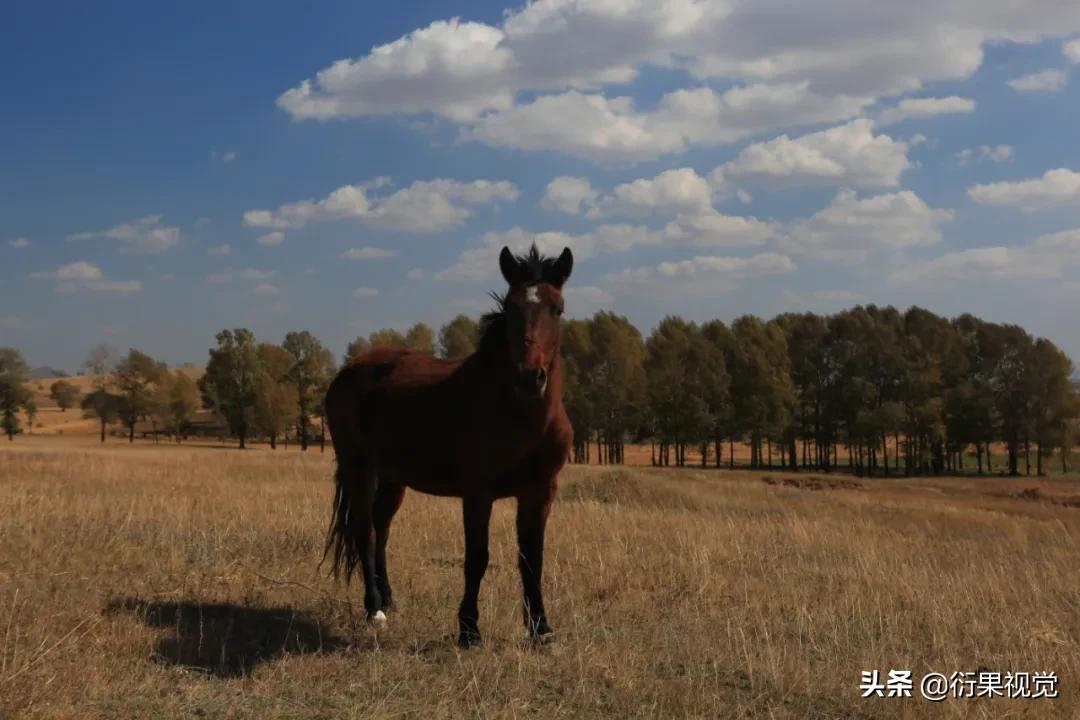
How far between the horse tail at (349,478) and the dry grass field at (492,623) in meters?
0.44

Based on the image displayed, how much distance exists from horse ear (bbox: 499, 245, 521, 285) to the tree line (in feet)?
178

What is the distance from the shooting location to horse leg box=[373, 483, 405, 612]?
7766 mm

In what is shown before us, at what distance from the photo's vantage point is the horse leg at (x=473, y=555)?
6305 millimetres

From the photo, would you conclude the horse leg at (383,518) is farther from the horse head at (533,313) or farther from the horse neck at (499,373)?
the horse head at (533,313)

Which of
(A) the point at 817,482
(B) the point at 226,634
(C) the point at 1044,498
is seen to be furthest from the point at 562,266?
(C) the point at 1044,498

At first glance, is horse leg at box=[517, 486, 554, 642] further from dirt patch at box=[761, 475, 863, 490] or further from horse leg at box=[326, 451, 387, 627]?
dirt patch at box=[761, 475, 863, 490]

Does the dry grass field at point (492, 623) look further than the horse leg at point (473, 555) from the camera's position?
No

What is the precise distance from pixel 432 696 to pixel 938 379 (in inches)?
2943

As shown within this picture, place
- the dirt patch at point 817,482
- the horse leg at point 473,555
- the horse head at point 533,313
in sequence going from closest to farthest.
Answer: the horse head at point 533,313
the horse leg at point 473,555
the dirt patch at point 817,482

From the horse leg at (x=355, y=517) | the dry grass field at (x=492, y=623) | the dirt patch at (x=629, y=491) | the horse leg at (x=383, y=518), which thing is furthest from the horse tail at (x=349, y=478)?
the dirt patch at (x=629, y=491)

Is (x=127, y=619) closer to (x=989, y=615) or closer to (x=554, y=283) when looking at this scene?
(x=554, y=283)

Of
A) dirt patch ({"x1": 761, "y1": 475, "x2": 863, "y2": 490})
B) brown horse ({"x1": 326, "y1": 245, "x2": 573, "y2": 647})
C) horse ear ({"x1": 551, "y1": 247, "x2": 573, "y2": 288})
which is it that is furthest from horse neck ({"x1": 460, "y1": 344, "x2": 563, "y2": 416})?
dirt patch ({"x1": 761, "y1": 475, "x2": 863, "y2": 490})

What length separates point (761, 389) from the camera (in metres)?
66.9

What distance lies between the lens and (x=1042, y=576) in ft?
33.0
